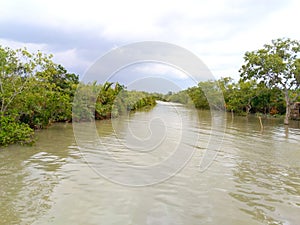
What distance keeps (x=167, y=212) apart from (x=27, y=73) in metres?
6.97

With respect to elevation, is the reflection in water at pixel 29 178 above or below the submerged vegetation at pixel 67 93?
below

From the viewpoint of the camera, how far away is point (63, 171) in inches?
194

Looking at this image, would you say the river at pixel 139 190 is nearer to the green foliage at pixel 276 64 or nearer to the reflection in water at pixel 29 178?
the reflection in water at pixel 29 178

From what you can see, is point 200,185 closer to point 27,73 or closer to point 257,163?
point 257,163

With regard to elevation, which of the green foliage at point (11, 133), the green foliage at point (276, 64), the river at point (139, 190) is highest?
the green foliage at point (276, 64)

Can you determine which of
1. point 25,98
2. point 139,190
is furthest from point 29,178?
point 25,98

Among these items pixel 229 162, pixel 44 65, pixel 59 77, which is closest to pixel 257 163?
pixel 229 162

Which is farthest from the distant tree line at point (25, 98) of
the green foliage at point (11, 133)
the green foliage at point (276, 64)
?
the green foliage at point (276, 64)

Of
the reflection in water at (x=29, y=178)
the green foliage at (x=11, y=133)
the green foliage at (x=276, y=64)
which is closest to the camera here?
the reflection in water at (x=29, y=178)

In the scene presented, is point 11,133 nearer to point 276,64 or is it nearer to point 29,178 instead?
point 29,178

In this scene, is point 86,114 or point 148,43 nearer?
point 148,43

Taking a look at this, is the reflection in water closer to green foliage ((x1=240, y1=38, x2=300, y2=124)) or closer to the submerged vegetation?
the submerged vegetation

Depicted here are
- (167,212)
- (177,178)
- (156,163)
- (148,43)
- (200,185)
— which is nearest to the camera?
(167,212)

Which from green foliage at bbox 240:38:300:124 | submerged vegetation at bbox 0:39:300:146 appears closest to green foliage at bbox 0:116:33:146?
submerged vegetation at bbox 0:39:300:146
